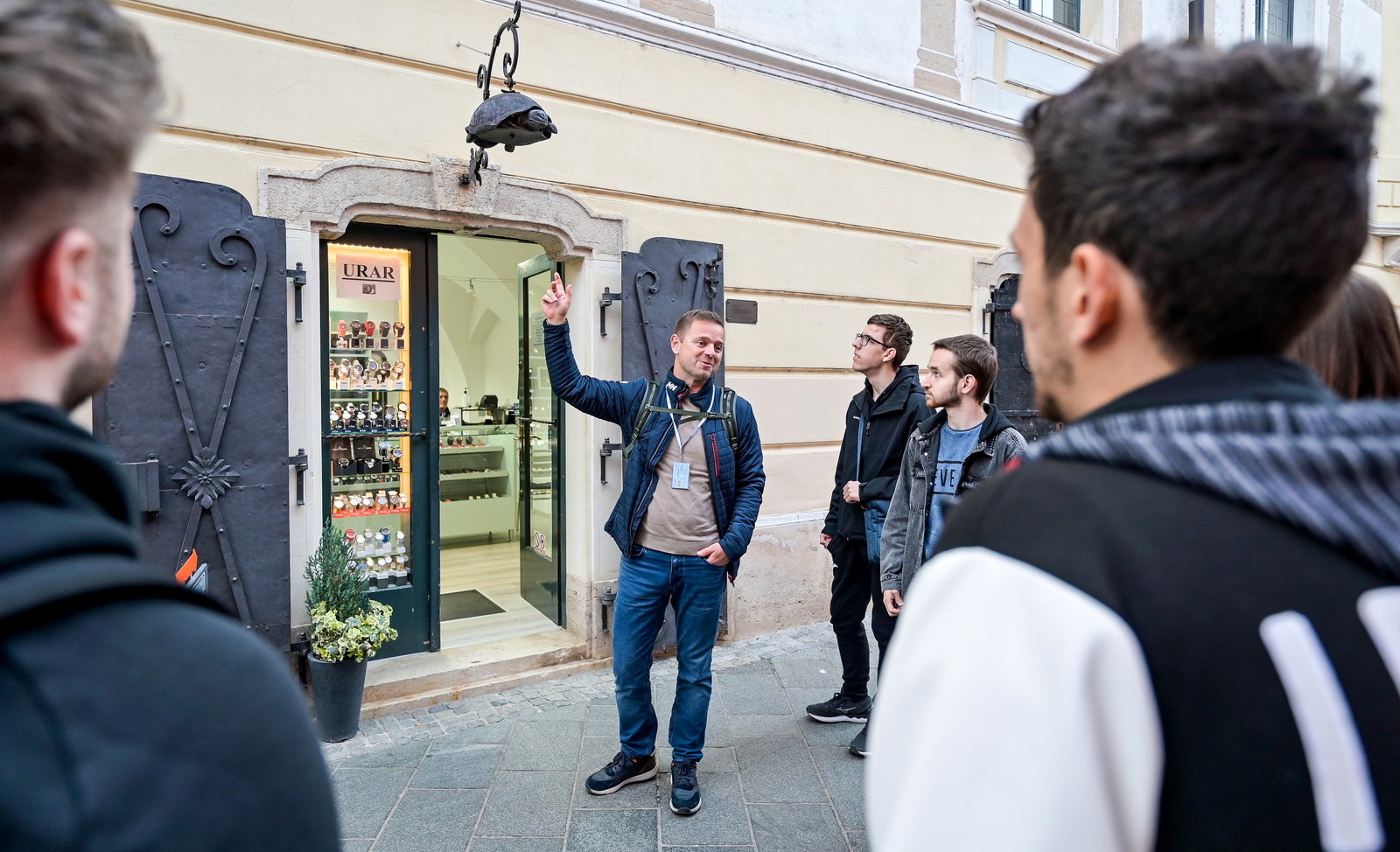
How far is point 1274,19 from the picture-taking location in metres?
10.2

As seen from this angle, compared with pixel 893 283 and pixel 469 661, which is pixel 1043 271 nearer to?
pixel 469 661

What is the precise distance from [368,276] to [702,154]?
7.54 ft

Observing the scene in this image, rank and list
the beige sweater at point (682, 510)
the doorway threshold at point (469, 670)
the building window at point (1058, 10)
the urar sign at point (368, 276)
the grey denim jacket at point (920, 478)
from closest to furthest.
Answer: the grey denim jacket at point (920, 478) → the beige sweater at point (682, 510) → the doorway threshold at point (469, 670) → the urar sign at point (368, 276) → the building window at point (1058, 10)

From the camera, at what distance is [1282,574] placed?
72 cm

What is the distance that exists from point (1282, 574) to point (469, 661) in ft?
16.3

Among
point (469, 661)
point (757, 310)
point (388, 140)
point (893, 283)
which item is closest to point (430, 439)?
point (469, 661)

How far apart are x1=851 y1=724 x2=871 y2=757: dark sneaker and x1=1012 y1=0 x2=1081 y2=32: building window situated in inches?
260

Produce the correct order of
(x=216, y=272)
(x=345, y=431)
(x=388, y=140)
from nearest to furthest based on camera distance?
(x=216, y=272)
(x=388, y=140)
(x=345, y=431)

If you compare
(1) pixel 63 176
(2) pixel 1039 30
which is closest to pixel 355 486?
(1) pixel 63 176

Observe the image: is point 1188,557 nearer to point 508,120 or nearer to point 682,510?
point 682,510

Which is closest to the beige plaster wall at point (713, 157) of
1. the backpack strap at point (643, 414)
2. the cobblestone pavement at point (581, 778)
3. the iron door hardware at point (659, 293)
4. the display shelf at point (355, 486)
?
the iron door hardware at point (659, 293)

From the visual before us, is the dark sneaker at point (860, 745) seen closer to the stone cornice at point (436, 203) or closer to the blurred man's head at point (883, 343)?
the blurred man's head at point (883, 343)

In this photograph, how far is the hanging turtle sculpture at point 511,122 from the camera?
164 inches

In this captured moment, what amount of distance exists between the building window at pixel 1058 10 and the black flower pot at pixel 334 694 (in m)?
7.63
